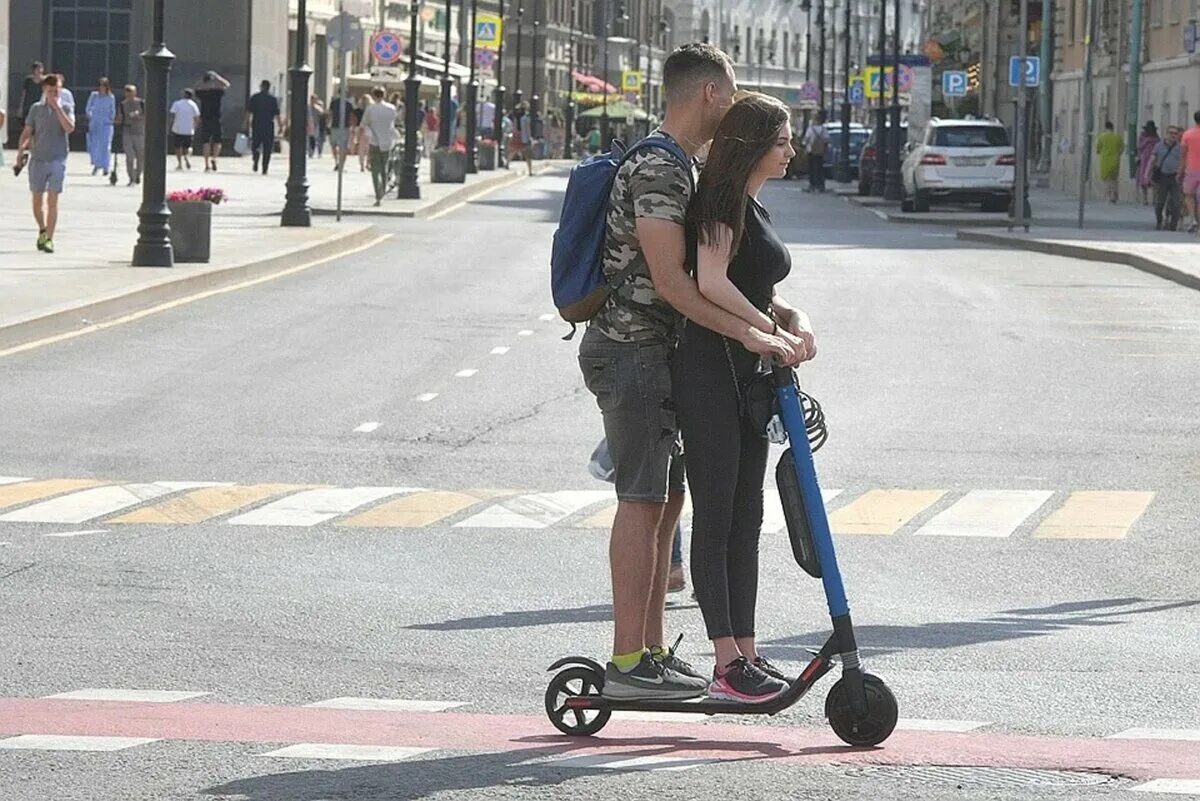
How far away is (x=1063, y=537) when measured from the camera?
11781 mm

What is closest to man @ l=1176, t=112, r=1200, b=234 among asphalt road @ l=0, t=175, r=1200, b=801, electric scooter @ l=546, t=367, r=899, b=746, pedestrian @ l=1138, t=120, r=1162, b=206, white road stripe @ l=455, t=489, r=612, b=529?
pedestrian @ l=1138, t=120, r=1162, b=206

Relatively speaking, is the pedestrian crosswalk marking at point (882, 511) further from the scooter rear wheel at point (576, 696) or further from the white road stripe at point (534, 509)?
the scooter rear wheel at point (576, 696)

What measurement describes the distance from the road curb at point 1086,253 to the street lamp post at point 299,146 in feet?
31.2

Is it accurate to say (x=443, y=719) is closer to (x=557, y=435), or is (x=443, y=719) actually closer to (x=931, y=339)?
(x=557, y=435)

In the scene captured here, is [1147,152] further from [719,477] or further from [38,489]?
[719,477]

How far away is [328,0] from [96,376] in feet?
239

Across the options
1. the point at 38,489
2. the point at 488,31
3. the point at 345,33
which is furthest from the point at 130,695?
the point at 488,31

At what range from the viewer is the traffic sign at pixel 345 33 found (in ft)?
128

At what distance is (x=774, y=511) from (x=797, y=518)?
5.43 meters

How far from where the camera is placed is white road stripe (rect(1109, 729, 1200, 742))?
23.6 feet

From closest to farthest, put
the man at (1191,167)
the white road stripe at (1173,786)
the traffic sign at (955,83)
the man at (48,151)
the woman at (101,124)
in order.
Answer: the white road stripe at (1173,786) < the man at (48,151) < the man at (1191,167) < the woman at (101,124) < the traffic sign at (955,83)

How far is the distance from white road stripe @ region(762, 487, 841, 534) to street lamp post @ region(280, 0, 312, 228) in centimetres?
2256

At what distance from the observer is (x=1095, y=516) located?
12414 mm

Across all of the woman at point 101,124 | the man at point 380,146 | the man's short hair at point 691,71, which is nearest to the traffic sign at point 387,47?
the man at point 380,146
